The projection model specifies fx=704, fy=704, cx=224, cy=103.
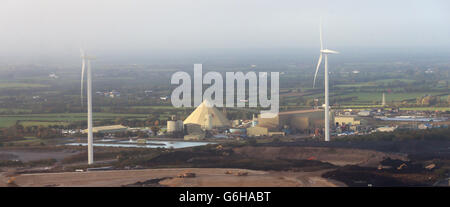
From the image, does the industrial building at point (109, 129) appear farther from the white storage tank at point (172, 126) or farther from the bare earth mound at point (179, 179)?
the bare earth mound at point (179, 179)

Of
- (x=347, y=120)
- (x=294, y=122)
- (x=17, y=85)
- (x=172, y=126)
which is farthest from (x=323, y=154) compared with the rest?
(x=17, y=85)

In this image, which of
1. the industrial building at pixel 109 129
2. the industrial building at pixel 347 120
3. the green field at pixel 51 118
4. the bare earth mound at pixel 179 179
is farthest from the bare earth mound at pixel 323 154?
the green field at pixel 51 118

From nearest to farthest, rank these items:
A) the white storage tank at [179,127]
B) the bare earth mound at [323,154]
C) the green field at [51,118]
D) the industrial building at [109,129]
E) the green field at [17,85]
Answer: the bare earth mound at [323,154], the white storage tank at [179,127], the industrial building at [109,129], the green field at [51,118], the green field at [17,85]

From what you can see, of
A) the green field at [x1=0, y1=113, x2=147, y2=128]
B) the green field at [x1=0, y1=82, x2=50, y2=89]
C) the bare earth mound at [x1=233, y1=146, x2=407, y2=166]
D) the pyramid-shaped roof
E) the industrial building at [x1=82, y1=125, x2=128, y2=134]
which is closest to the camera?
the bare earth mound at [x1=233, y1=146, x2=407, y2=166]

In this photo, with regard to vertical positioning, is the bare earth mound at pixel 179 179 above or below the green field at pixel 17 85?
below

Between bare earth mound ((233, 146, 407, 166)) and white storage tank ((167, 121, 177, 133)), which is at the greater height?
white storage tank ((167, 121, 177, 133))

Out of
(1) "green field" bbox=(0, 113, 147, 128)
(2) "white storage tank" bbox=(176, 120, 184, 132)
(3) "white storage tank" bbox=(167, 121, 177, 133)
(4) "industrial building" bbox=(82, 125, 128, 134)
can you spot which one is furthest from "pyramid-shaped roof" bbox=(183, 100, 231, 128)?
(1) "green field" bbox=(0, 113, 147, 128)

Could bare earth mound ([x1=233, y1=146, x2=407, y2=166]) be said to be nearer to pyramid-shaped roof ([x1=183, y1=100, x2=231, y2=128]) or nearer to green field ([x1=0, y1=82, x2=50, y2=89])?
pyramid-shaped roof ([x1=183, y1=100, x2=231, y2=128])
